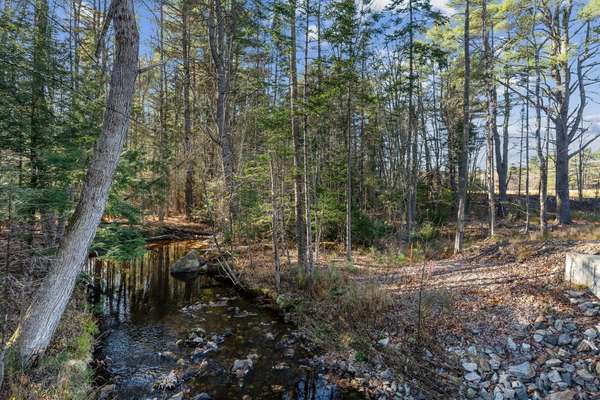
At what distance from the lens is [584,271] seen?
592 centimetres

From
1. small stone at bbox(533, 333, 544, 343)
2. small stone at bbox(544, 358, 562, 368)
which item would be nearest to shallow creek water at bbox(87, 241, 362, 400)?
small stone at bbox(544, 358, 562, 368)

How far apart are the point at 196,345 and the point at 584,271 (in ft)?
24.3

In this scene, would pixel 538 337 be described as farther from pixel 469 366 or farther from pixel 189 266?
pixel 189 266

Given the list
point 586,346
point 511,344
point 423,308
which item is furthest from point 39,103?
point 586,346

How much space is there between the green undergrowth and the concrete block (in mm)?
8178

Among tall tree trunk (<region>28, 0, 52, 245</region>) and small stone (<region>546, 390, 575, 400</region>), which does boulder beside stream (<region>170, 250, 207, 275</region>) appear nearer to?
tall tree trunk (<region>28, 0, 52, 245</region>)

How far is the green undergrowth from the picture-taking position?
3590mm

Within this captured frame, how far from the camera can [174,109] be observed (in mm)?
20672

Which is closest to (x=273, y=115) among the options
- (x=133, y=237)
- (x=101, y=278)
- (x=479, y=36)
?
(x=133, y=237)

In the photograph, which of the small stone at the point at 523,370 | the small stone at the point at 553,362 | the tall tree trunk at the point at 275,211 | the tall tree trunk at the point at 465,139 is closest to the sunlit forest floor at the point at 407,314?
the tall tree trunk at the point at 275,211

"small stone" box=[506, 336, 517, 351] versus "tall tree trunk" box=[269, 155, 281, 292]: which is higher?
"tall tree trunk" box=[269, 155, 281, 292]

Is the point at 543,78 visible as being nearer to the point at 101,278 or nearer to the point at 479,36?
the point at 479,36

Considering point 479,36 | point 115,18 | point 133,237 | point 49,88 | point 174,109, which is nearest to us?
point 115,18

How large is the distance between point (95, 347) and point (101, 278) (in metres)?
4.79
